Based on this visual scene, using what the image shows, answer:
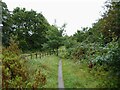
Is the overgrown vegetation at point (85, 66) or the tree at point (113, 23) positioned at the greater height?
the tree at point (113, 23)

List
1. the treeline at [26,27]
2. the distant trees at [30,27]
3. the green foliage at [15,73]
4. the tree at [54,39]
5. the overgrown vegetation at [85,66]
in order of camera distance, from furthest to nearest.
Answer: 1. the distant trees at [30,27]
2. the treeline at [26,27]
3. the tree at [54,39]
4. the overgrown vegetation at [85,66]
5. the green foliage at [15,73]

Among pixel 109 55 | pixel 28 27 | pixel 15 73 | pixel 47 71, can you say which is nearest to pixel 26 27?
pixel 28 27

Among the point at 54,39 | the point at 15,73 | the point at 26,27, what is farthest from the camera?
the point at 26,27

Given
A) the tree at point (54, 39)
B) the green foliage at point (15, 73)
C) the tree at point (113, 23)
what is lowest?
the green foliage at point (15, 73)

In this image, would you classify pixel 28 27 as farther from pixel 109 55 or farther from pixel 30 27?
pixel 109 55

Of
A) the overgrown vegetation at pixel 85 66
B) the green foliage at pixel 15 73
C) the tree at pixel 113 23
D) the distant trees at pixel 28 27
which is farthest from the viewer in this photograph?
the distant trees at pixel 28 27

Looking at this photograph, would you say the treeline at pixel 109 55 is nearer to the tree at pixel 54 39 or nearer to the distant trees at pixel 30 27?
the tree at pixel 54 39

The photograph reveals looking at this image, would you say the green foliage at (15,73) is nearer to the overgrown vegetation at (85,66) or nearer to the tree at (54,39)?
the overgrown vegetation at (85,66)

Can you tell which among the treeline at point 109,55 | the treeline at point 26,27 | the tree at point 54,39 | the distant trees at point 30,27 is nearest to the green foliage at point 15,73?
the treeline at point 109,55

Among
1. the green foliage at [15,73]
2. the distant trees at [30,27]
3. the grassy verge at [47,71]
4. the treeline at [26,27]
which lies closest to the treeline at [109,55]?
the grassy verge at [47,71]

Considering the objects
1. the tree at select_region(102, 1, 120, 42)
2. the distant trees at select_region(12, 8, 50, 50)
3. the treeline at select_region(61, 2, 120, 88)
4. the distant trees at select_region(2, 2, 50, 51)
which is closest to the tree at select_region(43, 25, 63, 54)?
the distant trees at select_region(2, 2, 50, 51)

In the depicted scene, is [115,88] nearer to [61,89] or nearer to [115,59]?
[115,59]

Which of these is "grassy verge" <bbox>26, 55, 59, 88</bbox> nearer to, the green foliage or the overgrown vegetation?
the overgrown vegetation

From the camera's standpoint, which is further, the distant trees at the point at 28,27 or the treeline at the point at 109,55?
the distant trees at the point at 28,27
